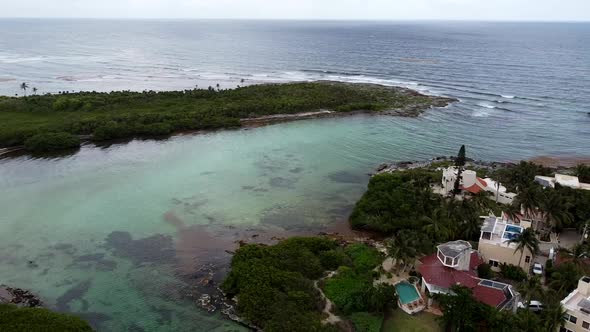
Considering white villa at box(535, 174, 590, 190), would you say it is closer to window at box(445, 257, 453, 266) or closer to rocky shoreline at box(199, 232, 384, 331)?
window at box(445, 257, 453, 266)

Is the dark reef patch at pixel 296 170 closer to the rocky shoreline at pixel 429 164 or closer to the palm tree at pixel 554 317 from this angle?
the rocky shoreline at pixel 429 164

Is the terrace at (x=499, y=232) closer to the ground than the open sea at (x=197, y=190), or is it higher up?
higher up

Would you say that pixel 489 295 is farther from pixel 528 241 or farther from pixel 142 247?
pixel 142 247

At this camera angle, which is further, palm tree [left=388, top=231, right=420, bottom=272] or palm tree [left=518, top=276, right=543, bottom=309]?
palm tree [left=388, top=231, right=420, bottom=272]

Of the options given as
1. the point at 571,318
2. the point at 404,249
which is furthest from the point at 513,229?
the point at 571,318

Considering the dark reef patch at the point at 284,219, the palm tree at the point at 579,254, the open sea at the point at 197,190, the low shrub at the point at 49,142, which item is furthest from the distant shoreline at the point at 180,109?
the palm tree at the point at 579,254

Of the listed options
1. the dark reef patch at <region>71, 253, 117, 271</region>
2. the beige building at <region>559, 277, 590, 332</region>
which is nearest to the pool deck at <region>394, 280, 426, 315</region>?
the beige building at <region>559, 277, 590, 332</region>

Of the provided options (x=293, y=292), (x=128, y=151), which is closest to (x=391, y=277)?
(x=293, y=292)
